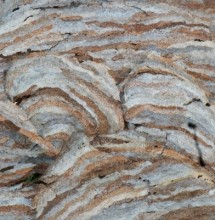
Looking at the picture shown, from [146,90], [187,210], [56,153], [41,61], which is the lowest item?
[187,210]

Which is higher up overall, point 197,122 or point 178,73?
point 178,73

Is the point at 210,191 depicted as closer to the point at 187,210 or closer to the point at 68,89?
the point at 187,210

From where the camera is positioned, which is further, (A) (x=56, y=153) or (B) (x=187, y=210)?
(A) (x=56, y=153)

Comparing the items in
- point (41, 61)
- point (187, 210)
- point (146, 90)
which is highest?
point (41, 61)

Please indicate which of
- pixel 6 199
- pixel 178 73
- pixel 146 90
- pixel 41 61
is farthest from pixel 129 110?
pixel 6 199

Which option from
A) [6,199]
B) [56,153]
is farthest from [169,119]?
[6,199]

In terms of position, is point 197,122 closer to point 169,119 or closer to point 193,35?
point 169,119

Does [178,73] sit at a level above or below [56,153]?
above
